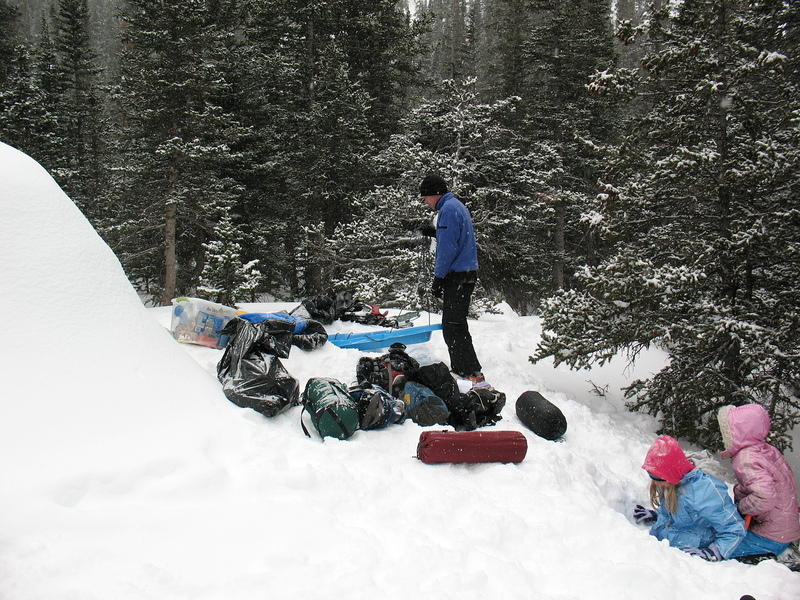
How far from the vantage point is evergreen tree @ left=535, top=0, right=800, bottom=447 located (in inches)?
229

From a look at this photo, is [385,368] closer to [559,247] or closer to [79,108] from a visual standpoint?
[559,247]

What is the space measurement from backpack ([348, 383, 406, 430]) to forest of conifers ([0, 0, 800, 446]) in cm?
297

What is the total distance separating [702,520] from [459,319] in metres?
2.92

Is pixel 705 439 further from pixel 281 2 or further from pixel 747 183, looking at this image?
pixel 281 2

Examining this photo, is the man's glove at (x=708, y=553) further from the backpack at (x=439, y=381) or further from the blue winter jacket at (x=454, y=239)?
the blue winter jacket at (x=454, y=239)

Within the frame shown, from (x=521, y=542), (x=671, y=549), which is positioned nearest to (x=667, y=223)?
(x=671, y=549)

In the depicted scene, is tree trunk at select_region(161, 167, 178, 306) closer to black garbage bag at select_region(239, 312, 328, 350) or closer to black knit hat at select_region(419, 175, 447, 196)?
black garbage bag at select_region(239, 312, 328, 350)

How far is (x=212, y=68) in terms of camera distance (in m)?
14.5

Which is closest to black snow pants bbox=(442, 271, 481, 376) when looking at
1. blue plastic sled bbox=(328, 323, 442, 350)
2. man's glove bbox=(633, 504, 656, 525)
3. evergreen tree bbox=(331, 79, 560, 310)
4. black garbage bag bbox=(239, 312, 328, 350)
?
blue plastic sled bbox=(328, 323, 442, 350)

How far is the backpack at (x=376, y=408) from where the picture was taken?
412cm

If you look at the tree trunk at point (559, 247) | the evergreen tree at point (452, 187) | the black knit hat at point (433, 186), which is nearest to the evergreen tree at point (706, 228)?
Result: the black knit hat at point (433, 186)

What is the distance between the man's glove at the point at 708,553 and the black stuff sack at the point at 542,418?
58.1 inches

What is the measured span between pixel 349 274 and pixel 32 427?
10939mm

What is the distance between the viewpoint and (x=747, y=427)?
3668 mm
